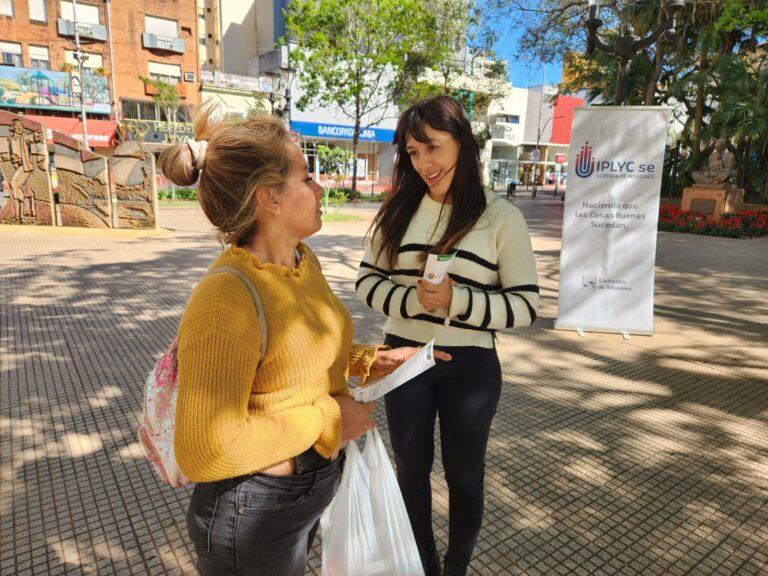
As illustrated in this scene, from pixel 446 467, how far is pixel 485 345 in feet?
1.58

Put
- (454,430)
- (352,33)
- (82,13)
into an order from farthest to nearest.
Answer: (82,13), (352,33), (454,430)

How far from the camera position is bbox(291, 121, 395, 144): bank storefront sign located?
33.8 m

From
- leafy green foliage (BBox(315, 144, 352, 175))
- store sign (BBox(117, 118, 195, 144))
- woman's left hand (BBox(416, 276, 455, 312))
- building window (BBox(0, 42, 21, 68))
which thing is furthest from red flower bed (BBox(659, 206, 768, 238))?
building window (BBox(0, 42, 21, 68))

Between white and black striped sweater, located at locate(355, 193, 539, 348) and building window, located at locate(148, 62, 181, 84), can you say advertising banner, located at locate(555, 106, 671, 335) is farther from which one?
building window, located at locate(148, 62, 181, 84)

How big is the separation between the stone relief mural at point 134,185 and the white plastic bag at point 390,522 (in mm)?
12905

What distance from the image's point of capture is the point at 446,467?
77.2 inches

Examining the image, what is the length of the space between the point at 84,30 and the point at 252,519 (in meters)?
35.6

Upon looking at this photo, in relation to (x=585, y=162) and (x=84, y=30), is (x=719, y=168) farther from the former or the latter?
(x=84, y=30)

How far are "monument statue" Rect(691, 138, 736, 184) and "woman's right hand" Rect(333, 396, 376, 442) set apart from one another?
1842 centimetres

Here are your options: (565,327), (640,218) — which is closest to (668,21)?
(640,218)

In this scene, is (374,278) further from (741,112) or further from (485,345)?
(741,112)

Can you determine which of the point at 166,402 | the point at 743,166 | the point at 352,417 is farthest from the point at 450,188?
the point at 743,166

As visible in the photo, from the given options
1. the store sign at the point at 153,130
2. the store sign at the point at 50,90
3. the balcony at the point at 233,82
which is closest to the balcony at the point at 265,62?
the balcony at the point at 233,82

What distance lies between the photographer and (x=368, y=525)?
1.60m
